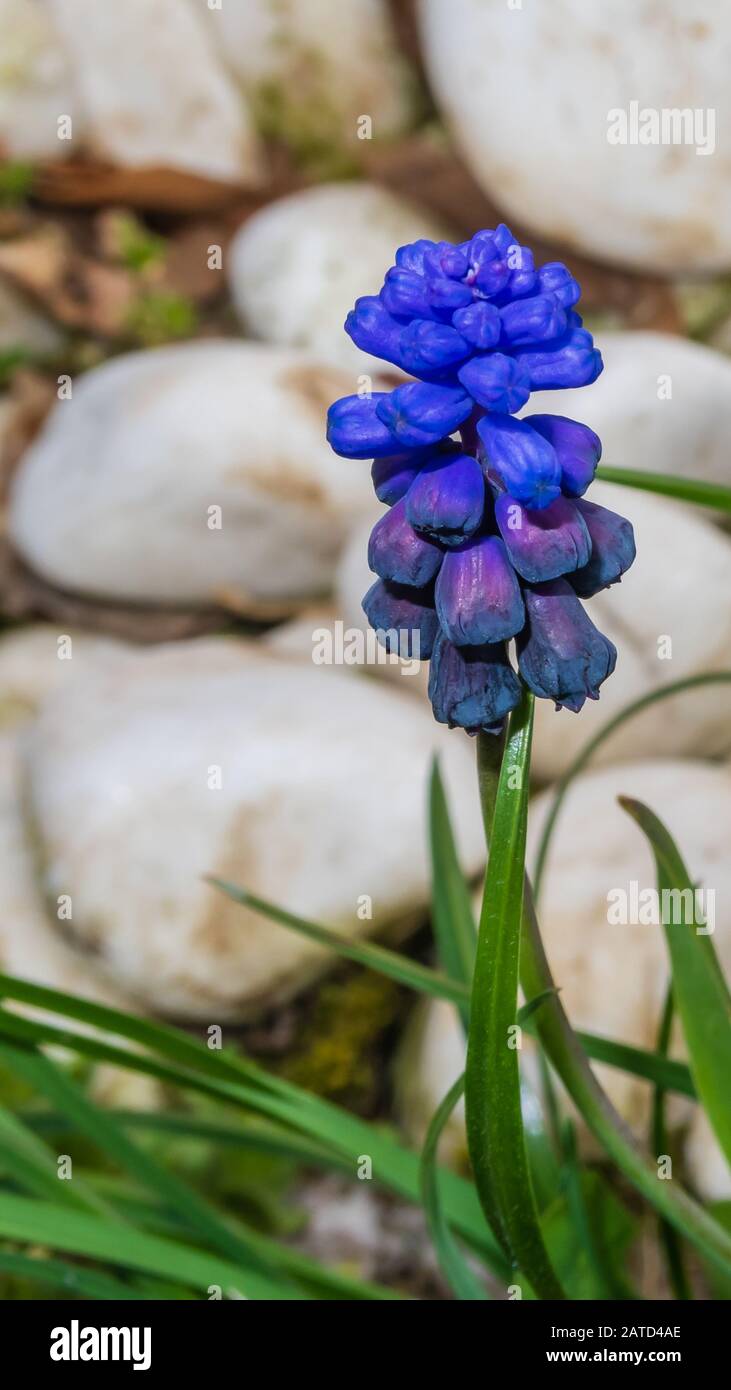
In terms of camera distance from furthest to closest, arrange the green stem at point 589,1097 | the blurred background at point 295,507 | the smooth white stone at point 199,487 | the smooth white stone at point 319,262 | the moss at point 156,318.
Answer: the moss at point 156,318 < the smooth white stone at point 319,262 < the smooth white stone at point 199,487 < the blurred background at point 295,507 < the green stem at point 589,1097

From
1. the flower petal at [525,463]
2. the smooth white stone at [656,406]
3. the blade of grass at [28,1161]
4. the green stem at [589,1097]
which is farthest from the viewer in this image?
the smooth white stone at [656,406]

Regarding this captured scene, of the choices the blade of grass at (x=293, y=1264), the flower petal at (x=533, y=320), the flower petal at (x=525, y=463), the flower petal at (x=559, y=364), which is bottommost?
the blade of grass at (x=293, y=1264)

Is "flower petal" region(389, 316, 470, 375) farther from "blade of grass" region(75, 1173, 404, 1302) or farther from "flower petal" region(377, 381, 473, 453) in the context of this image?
"blade of grass" region(75, 1173, 404, 1302)

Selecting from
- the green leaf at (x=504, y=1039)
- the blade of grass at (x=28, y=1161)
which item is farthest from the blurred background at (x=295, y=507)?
the green leaf at (x=504, y=1039)

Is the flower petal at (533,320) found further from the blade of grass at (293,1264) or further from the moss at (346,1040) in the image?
the moss at (346,1040)

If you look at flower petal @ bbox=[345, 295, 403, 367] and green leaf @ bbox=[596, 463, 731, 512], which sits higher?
green leaf @ bbox=[596, 463, 731, 512]

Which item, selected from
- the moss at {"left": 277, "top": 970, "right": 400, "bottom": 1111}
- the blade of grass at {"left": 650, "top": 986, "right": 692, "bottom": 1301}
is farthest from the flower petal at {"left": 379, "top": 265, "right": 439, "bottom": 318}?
the moss at {"left": 277, "top": 970, "right": 400, "bottom": 1111}
